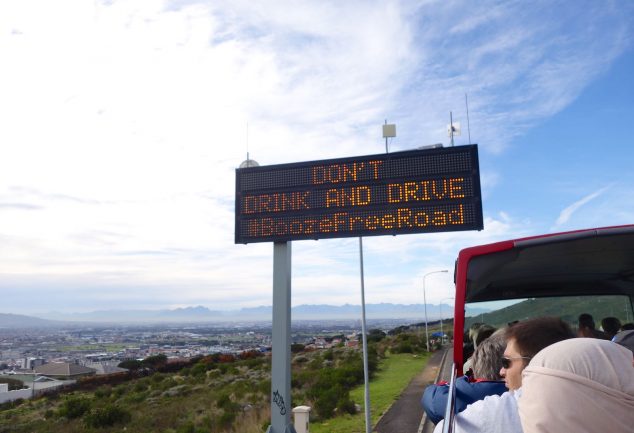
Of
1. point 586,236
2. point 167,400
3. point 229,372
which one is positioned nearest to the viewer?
point 586,236

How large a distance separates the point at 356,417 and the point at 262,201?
9908 millimetres

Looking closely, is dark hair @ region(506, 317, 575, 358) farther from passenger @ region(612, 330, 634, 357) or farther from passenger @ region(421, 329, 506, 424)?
passenger @ region(612, 330, 634, 357)

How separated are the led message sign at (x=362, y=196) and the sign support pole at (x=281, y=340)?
602 mm

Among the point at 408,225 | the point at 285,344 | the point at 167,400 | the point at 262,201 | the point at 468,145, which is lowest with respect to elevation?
the point at 167,400

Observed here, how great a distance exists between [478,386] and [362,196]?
298 inches

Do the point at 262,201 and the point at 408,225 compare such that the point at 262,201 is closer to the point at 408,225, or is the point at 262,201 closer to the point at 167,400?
the point at 408,225

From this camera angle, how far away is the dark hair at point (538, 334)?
250 centimetres

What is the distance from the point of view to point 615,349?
1486 mm

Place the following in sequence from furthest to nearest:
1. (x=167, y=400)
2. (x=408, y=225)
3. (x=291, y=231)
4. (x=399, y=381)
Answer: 1. (x=167, y=400)
2. (x=399, y=381)
3. (x=291, y=231)
4. (x=408, y=225)

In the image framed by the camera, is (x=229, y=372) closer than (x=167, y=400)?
No

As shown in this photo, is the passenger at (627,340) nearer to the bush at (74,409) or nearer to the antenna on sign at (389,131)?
the antenna on sign at (389,131)

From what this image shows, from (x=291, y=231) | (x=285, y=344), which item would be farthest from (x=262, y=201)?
(x=285, y=344)

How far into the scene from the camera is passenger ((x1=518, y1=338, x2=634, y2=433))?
55.1 inches

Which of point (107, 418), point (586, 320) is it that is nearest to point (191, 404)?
Result: point (107, 418)
